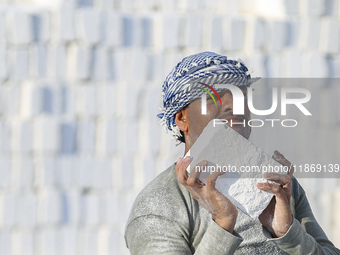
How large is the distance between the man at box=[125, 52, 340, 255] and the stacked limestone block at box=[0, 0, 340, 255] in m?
1.43

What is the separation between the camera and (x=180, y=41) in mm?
2781

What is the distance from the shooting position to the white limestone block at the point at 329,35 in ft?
9.59

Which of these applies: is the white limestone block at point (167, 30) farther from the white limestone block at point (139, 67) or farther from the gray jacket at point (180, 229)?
the gray jacket at point (180, 229)

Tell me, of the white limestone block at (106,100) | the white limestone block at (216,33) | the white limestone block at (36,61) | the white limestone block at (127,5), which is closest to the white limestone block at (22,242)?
the white limestone block at (106,100)

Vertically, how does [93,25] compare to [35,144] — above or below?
above

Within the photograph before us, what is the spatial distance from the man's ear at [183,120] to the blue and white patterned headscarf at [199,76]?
2cm

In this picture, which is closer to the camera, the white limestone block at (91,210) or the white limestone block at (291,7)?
the white limestone block at (91,210)

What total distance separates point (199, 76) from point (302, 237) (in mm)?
514

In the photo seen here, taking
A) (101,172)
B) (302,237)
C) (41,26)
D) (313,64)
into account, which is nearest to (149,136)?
(101,172)

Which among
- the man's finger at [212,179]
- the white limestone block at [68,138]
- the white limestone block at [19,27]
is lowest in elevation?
the white limestone block at [68,138]

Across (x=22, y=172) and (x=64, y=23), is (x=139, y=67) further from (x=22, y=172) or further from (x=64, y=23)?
(x=22, y=172)

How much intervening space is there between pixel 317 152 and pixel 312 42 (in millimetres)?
772

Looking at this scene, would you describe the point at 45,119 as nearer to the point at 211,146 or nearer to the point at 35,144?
the point at 35,144

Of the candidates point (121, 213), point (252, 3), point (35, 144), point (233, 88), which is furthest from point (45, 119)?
point (233, 88)
